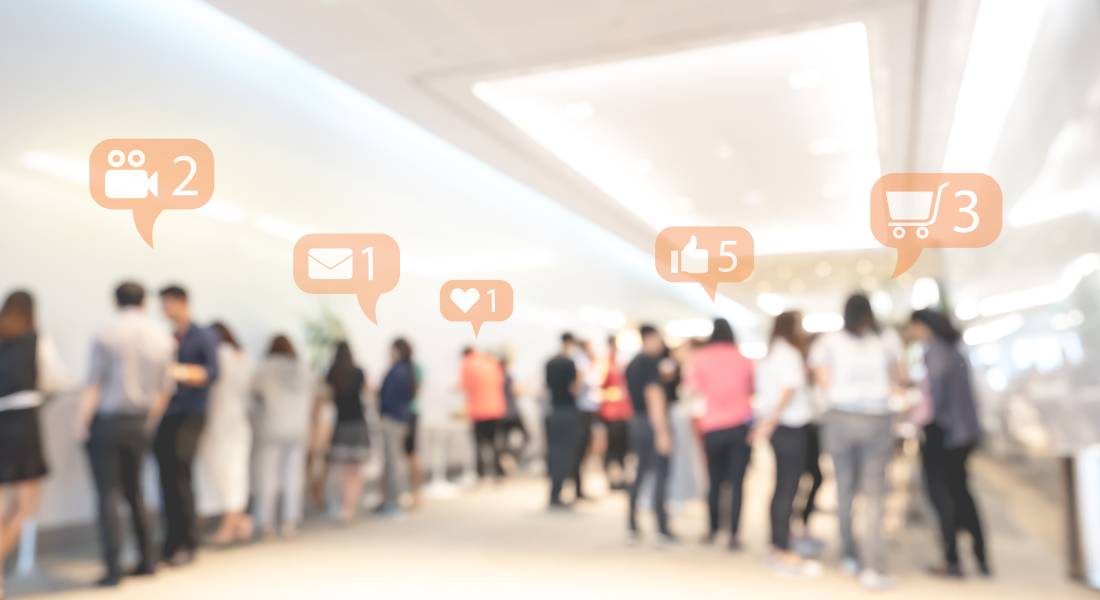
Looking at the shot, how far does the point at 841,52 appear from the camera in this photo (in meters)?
5.60

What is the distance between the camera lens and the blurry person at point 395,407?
5859 mm

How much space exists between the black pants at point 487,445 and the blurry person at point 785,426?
3.66 meters

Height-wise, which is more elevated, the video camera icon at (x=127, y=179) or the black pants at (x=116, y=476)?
the video camera icon at (x=127, y=179)

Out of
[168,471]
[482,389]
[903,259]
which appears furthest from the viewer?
[482,389]

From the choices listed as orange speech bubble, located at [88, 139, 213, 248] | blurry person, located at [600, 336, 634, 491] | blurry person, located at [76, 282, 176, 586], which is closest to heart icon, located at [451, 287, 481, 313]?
orange speech bubble, located at [88, 139, 213, 248]

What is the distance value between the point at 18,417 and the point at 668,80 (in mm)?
4758

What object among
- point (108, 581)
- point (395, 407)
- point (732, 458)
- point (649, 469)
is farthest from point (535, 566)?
point (395, 407)

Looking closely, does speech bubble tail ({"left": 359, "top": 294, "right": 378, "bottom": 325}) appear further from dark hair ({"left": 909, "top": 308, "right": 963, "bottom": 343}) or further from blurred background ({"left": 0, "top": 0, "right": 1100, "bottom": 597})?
dark hair ({"left": 909, "top": 308, "right": 963, "bottom": 343})

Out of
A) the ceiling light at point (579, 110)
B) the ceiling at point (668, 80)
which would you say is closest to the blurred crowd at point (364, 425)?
the ceiling at point (668, 80)

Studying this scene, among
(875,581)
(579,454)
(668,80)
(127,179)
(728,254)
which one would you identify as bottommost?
(875,581)

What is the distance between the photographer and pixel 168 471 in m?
4.13

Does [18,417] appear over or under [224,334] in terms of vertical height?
under

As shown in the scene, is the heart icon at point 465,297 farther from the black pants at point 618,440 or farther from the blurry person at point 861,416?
the black pants at point 618,440

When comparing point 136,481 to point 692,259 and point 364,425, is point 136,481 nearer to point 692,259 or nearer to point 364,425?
point 364,425
